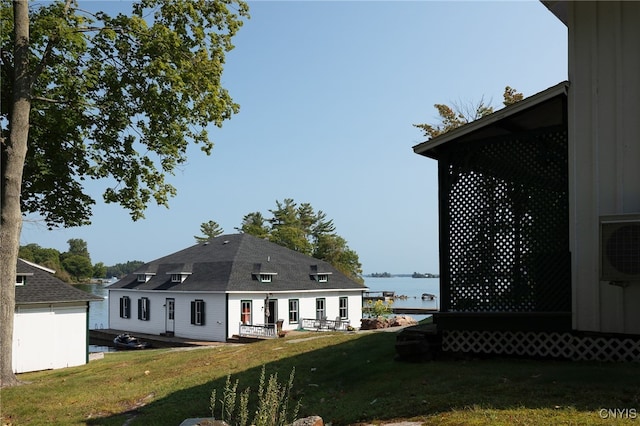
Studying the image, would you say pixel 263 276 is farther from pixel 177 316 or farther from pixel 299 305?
pixel 177 316

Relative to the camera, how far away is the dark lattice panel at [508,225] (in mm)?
10227

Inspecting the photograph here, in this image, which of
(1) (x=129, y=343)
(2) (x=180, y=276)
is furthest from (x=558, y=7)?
(2) (x=180, y=276)

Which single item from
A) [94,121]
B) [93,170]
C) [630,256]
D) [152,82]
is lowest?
[630,256]

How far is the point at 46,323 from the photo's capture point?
73.1 ft

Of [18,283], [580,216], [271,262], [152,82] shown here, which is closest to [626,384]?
[580,216]

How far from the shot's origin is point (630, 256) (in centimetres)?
881

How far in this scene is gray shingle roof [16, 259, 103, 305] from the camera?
21609mm

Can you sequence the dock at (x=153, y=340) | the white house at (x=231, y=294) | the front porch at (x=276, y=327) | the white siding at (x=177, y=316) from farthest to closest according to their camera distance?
the white house at (x=231, y=294) < the white siding at (x=177, y=316) < the dock at (x=153, y=340) < the front porch at (x=276, y=327)

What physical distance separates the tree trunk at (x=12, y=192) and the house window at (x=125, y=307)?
2454 centimetres

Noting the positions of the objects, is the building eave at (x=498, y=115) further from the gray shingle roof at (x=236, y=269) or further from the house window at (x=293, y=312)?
the house window at (x=293, y=312)

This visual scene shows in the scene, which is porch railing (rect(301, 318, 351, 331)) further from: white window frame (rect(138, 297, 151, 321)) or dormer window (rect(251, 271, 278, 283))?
white window frame (rect(138, 297, 151, 321))

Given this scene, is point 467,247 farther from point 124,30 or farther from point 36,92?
point 36,92

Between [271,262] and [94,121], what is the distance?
19610mm

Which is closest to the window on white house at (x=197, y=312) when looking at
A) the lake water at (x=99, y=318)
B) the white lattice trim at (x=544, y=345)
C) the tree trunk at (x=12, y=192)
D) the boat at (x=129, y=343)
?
the boat at (x=129, y=343)
